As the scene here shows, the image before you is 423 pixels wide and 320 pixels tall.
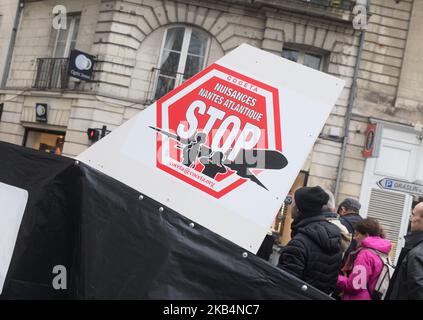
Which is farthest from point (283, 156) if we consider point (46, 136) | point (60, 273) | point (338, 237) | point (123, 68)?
point (46, 136)

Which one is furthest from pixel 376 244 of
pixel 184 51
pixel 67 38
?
pixel 67 38

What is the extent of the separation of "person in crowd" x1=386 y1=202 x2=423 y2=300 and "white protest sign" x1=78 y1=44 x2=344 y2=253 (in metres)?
1.07

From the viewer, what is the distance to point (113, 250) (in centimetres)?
210

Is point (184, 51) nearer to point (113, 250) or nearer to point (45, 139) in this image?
point (45, 139)

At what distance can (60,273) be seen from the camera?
Result: 220 centimetres

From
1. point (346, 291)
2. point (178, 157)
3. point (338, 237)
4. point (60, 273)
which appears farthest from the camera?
point (346, 291)

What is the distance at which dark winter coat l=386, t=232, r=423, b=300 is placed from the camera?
2.82m

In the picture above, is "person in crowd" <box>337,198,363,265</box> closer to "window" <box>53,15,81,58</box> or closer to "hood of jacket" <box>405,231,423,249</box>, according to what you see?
"hood of jacket" <box>405,231,423,249</box>

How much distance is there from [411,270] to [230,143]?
132cm

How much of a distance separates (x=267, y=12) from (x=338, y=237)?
13.0 meters

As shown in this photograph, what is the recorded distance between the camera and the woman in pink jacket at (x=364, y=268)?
384cm

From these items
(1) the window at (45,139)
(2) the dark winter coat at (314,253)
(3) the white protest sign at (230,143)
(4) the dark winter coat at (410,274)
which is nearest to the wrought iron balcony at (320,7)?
(1) the window at (45,139)

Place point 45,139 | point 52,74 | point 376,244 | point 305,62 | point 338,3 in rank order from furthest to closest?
point 45,139 < point 52,74 < point 305,62 < point 338,3 < point 376,244

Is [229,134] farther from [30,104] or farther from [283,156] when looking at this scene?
[30,104]
